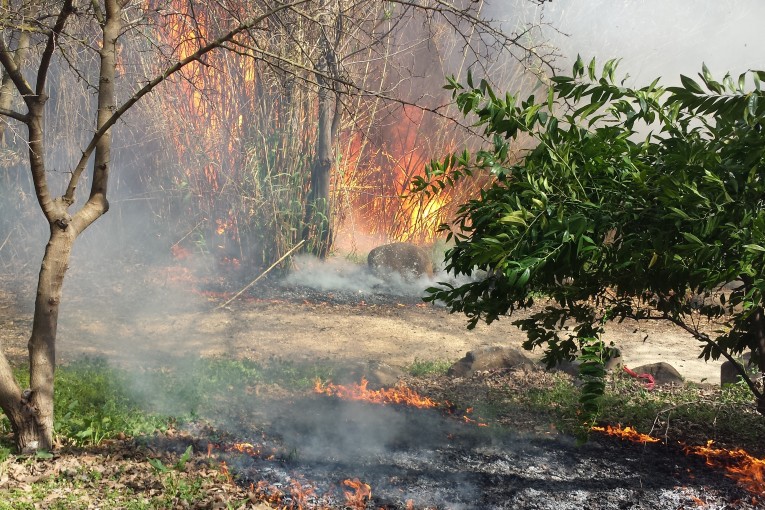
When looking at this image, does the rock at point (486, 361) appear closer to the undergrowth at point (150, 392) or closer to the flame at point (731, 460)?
the undergrowth at point (150, 392)

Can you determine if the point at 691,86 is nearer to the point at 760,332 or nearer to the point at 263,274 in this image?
the point at 760,332

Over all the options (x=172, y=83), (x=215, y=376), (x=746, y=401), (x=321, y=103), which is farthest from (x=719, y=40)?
(x=215, y=376)

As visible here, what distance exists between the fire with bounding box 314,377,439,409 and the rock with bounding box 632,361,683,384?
269cm

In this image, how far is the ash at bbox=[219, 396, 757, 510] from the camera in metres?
5.09

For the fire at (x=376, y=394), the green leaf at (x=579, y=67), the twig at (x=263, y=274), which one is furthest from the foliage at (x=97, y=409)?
the twig at (x=263, y=274)

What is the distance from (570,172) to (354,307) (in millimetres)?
8862

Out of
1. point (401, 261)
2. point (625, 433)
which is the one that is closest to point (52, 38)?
point (625, 433)

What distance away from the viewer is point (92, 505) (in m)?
4.45

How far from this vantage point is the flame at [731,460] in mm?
5266

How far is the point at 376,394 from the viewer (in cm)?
716

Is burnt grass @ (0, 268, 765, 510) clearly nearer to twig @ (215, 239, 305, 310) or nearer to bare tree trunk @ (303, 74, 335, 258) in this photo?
twig @ (215, 239, 305, 310)

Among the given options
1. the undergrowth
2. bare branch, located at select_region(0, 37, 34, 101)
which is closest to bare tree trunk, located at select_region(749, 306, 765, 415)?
the undergrowth

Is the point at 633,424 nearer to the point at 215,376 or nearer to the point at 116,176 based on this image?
the point at 215,376

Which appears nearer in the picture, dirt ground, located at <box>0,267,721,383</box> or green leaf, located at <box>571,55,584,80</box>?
green leaf, located at <box>571,55,584,80</box>
